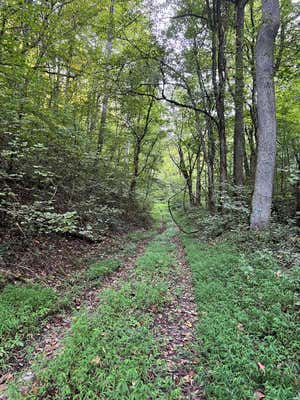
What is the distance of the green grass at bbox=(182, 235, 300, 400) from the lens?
2352 millimetres

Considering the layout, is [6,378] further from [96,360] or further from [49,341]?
[96,360]

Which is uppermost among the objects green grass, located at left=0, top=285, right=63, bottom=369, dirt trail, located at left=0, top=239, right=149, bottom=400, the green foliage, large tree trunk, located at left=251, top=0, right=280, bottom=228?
large tree trunk, located at left=251, top=0, right=280, bottom=228

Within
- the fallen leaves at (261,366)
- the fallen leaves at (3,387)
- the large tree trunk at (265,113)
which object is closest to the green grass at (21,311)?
the fallen leaves at (3,387)

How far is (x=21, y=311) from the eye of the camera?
3717mm

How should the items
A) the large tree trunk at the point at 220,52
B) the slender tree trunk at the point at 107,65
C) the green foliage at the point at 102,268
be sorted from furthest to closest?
the slender tree trunk at the point at 107,65 < the large tree trunk at the point at 220,52 < the green foliage at the point at 102,268

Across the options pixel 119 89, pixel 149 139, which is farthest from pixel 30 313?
pixel 149 139

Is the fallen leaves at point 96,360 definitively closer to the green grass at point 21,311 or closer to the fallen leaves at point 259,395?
the green grass at point 21,311

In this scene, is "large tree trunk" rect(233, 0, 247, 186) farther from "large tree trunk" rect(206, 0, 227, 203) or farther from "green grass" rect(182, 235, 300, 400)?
"green grass" rect(182, 235, 300, 400)

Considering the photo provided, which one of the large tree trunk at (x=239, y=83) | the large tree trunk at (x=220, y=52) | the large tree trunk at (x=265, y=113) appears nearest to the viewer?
the large tree trunk at (x=265, y=113)

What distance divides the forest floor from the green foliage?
0.29 meters

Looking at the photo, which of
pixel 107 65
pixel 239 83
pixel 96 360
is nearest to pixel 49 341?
pixel 96 360

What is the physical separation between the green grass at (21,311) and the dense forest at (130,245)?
0.02 metres

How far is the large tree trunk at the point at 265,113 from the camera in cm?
660

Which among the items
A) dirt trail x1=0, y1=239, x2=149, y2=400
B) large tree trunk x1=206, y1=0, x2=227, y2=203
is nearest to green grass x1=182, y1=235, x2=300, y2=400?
dirt trail x1=0, y1=239, x2=149, y2=400
